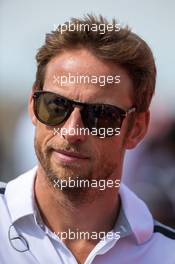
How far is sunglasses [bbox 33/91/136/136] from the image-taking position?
95 cm

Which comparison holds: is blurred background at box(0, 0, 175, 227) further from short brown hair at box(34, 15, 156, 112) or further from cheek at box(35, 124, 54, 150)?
cheek at box(35, 124, 54, 150)

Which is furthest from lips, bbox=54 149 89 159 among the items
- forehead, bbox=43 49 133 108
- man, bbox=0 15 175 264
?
forehead, bbox=43 49 133 108

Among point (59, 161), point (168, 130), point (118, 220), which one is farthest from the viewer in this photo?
point (168, 130)

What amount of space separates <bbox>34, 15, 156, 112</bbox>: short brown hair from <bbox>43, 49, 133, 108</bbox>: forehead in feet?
0.05

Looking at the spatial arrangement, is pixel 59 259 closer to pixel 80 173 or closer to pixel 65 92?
pixel 80 173

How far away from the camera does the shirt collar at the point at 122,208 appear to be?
0.97 metres

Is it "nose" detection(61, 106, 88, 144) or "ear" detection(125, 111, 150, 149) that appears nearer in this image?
"nose" detection(61, 106, 88, 144)

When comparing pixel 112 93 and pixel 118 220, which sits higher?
pixel 112 93

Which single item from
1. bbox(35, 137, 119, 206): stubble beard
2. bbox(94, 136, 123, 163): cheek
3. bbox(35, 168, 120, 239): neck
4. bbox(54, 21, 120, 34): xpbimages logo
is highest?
bbox(54, 21, 120, 34): xpbimages logo

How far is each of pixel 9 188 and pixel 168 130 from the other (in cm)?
43

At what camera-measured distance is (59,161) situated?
36.6 inches

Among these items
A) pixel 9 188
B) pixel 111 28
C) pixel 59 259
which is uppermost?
pixel 111 28

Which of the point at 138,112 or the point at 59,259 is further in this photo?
the point at 138,112

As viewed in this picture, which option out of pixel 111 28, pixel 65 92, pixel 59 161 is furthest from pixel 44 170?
pixel 111 28
